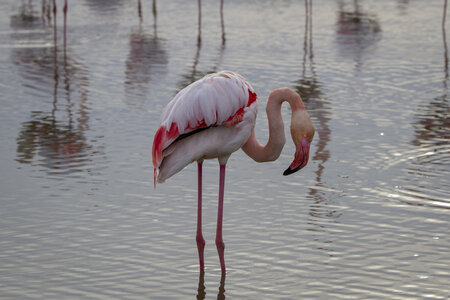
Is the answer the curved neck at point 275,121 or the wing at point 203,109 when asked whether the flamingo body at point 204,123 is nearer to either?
the wing at point 203,109

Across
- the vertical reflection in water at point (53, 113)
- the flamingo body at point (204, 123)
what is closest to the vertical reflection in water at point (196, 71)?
the vertical reflection in water at point (53, 113)

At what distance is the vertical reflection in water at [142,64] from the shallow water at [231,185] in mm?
48

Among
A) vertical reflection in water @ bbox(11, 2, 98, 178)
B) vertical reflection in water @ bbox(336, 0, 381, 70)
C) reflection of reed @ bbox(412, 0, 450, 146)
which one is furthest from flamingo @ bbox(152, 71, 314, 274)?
vertical reflection in water @ bbox(336, 0, 381, 70)

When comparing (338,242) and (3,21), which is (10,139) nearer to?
(338,242)

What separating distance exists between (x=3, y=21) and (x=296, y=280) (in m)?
14.1

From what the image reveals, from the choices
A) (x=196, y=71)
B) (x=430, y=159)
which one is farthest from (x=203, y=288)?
(x=196, y=71)

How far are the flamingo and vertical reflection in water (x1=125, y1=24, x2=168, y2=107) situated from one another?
4.88 m

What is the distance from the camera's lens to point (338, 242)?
5555 mm

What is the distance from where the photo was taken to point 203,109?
16.0 ft

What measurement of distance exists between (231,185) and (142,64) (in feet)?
19.7

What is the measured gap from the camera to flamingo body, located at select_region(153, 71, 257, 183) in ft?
16.0

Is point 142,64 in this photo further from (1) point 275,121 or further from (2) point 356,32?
(1) point 275,121

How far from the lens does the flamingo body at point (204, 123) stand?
16.0 ft

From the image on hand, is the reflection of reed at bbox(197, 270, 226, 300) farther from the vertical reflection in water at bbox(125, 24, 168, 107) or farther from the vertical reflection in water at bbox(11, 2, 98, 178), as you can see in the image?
the vertical reflection in water at bbox(125, 24, 168, 107)
